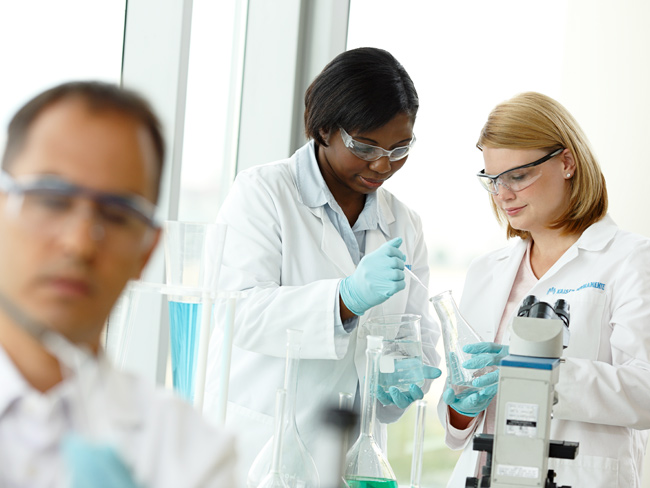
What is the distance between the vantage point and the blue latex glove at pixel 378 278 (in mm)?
1780

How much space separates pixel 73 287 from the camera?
30.3 inches

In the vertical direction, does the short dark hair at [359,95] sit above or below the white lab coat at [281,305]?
above

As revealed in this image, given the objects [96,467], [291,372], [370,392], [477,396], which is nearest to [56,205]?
[96,467]

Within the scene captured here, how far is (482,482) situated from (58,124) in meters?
0.98

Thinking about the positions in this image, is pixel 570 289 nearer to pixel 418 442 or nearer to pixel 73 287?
pixel 418 442

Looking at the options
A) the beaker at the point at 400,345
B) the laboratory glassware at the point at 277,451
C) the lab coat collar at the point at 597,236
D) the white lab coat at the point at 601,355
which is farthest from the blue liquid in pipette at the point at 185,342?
the lab coat collar at the point at 597,236

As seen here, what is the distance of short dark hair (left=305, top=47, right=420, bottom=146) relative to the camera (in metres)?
1.96

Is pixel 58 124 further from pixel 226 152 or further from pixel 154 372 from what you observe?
pixel 226 152

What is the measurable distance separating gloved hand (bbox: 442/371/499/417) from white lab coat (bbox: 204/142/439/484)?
0.72 ft

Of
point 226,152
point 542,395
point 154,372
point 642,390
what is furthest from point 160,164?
point 226,152

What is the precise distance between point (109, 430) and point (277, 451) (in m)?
0.68

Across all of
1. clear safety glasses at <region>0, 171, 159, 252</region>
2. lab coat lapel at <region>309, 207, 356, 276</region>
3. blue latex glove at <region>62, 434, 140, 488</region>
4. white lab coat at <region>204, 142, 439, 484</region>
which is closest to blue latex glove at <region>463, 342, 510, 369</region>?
white lab coat at <region>204, 142, 439, 484</region>

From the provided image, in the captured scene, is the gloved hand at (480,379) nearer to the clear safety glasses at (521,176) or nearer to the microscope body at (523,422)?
the microscope body at (523,422)

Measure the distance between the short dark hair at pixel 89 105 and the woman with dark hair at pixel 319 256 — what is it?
1.00m
